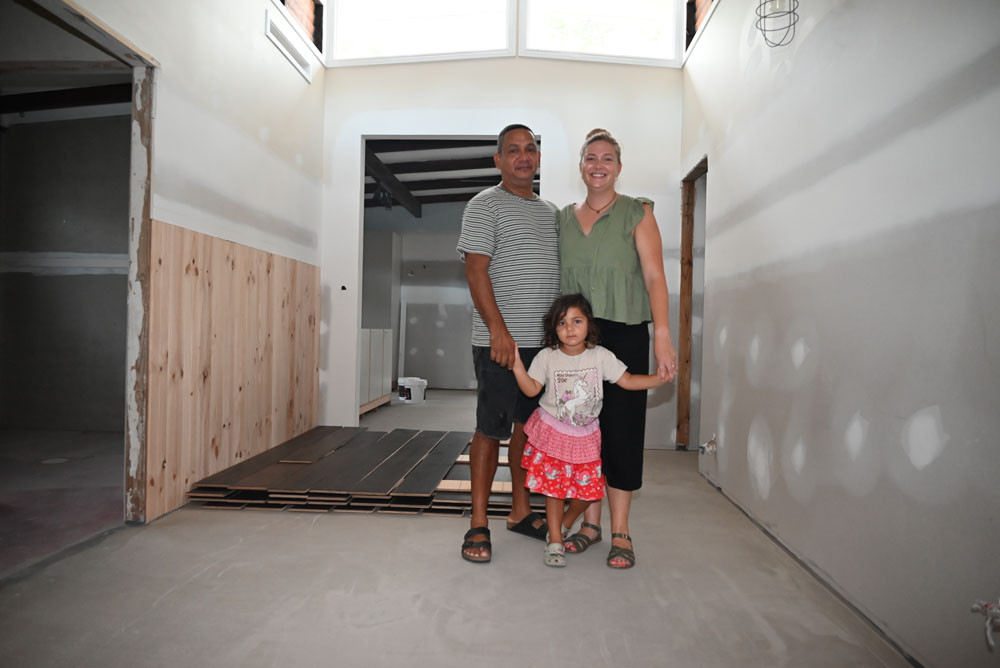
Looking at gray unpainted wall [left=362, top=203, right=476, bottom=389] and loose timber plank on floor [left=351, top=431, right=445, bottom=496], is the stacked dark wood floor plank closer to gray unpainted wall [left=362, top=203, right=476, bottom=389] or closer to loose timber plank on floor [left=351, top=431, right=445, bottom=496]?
loose timber plank on floor [left=351, top=431, right=445, bottom=496]

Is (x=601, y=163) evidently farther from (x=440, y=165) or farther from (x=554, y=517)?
(x=440, y=165)

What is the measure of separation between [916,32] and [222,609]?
2435mm

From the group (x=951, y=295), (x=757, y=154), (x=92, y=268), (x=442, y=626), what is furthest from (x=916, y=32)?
(x=92, y=268)

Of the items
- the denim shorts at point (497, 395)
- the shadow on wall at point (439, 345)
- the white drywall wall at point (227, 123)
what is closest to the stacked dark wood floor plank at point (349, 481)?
the denim shorts at point (497, 395)

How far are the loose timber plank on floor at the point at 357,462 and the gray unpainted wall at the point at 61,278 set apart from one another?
7.56 feet

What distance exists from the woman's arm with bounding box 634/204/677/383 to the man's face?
43cm

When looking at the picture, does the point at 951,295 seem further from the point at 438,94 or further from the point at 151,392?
the point at 438,94

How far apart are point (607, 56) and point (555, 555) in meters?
3.55

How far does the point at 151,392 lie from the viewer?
7.91 ft

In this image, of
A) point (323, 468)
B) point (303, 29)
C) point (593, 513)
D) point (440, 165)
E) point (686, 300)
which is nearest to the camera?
point (593, 513)

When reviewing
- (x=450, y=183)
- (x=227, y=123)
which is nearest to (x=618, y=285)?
(x=227, y=123)

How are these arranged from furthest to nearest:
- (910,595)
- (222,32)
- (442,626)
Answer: (222,32), (442,626), (910,595)

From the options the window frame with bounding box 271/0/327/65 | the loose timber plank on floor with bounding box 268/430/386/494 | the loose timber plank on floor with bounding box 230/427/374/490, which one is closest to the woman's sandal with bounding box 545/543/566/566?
the loose timber plank on floor with bounding box 268/430/386/494

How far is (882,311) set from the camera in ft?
5.49
